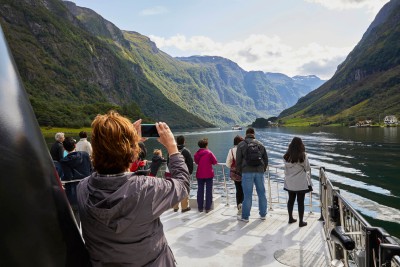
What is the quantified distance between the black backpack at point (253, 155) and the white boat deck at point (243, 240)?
141cm

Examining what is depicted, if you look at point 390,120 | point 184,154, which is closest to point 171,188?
point 184,154

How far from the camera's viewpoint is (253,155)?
7.54 meters

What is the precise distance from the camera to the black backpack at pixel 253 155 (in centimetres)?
754

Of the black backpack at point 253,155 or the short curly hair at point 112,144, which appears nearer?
the short curly hair at point 112,144

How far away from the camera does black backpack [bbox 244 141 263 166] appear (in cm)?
754

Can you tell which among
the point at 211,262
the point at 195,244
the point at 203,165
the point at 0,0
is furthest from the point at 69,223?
the point at 0,0

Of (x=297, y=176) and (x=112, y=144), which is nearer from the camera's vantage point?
(x=112, y=144)

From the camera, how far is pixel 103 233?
1.94m

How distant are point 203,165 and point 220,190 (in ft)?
55.7

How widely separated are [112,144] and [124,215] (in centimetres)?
41

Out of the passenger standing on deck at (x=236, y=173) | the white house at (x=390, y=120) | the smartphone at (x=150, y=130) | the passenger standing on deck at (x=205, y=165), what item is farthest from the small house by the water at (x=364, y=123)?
the smartphone at (x=150, y=130)

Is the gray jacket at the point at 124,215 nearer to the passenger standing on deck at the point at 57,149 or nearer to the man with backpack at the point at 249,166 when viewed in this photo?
the man with backpack at the point at 249,166

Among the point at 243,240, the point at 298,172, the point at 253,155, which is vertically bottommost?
the point at 243,240

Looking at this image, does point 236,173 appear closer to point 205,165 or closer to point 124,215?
point 205,165
